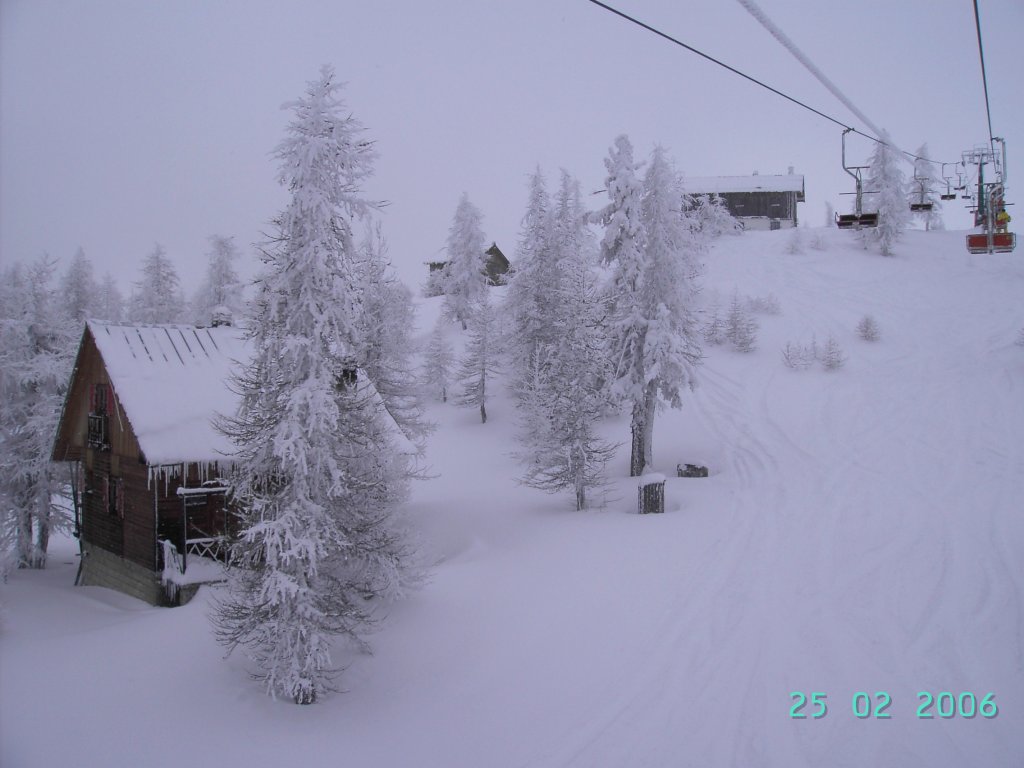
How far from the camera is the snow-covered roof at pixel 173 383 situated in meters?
16.2

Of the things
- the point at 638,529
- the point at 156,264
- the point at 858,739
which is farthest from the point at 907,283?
the point at 156,264

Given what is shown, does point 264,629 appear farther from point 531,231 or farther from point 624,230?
point 531,231

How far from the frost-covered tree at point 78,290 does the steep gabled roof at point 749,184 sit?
201 feet

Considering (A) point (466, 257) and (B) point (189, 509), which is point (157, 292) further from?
(B) point (189, 509)

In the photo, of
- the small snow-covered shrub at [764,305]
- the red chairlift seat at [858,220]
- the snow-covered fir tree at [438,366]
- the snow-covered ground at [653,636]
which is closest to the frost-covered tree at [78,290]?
the snow-covered ground at [653,636]

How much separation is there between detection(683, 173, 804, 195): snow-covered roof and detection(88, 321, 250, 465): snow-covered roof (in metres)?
65.0

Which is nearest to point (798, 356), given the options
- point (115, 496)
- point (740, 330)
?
point (740, 330)

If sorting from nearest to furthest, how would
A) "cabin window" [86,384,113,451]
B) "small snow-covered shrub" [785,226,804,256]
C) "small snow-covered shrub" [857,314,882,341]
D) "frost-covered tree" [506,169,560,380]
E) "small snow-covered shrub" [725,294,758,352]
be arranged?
1. "cabin window" [86,384,113,451]
2. "frost-covered tree" [506,169,560,380]
3. "small snow-covered shrub" [857,314,882,341]
4. "small snow-covered shrub" [725,294,758,352]
5. "small snow-covered shrub" [785,226,804,256]

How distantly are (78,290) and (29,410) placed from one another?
13.2 meters

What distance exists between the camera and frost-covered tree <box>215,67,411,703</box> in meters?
10.1

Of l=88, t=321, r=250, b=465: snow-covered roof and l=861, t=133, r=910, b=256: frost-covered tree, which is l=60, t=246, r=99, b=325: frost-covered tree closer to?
l=88, t=321, r=250, b=465: snow-covered roof

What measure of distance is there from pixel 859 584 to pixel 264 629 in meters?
12.4

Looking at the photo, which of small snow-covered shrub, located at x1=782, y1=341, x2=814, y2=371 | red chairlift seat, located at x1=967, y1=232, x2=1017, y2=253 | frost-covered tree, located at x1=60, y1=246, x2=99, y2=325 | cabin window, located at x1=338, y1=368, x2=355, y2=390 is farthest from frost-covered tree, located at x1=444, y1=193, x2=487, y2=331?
cabin window, located at x1=338, y1=368, x2=355, y2=390

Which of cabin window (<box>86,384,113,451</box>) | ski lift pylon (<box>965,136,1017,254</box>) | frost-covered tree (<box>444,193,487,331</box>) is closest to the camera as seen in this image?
ski lift pylon (<box>965,136,1017,254</box>)
